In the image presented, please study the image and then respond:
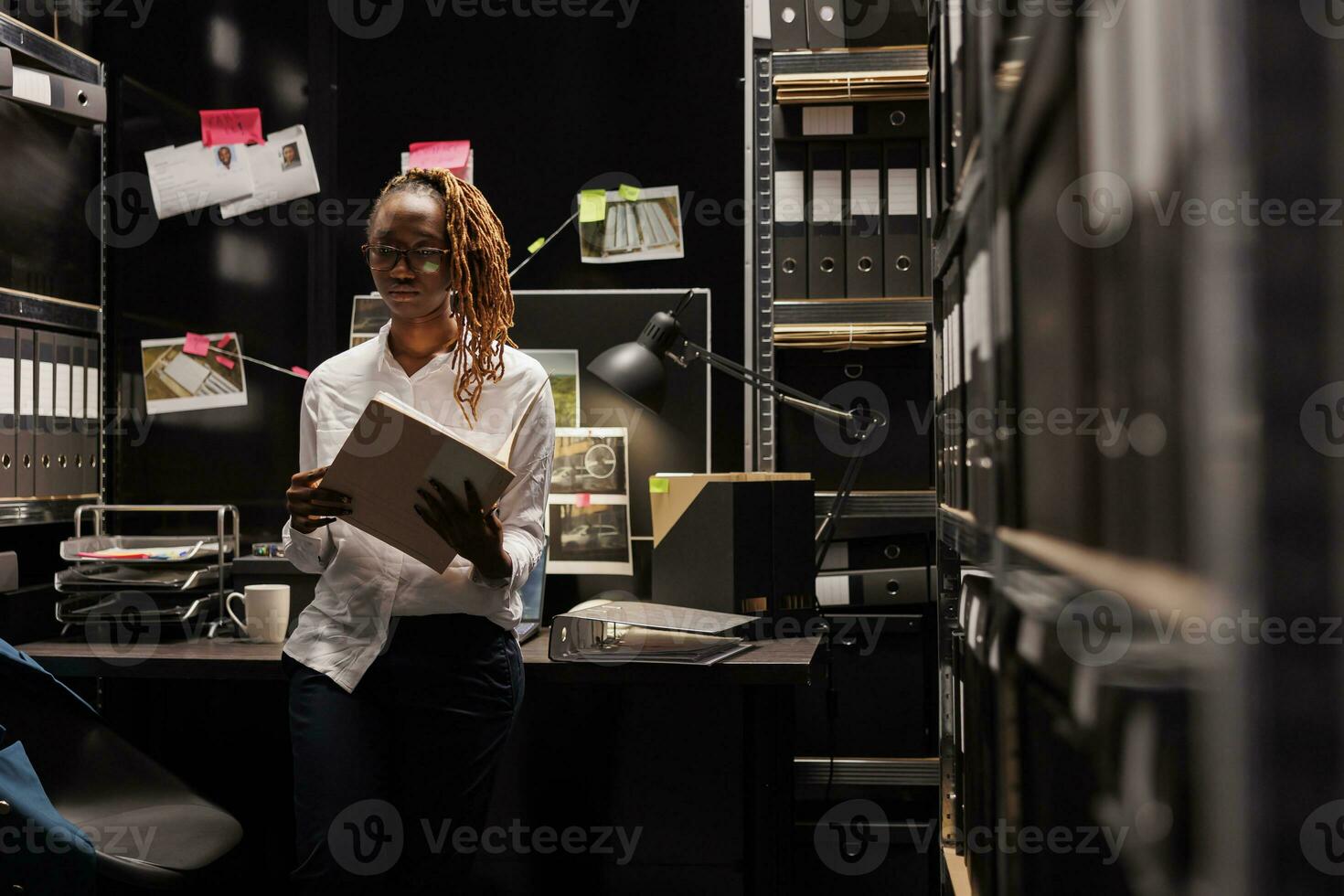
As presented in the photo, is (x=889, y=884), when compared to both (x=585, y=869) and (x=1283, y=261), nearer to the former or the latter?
(x=585, y=869)

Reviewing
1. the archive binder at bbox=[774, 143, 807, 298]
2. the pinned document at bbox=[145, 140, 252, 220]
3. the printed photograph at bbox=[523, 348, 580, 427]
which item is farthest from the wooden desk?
the pinned document at bbox=[145, 140, 252, 220]

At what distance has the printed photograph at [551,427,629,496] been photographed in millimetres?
2369

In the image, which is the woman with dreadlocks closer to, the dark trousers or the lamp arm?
the dark trousers

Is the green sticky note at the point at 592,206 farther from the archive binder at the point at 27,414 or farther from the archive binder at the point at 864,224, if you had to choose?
the archive binder at the point at 27,414

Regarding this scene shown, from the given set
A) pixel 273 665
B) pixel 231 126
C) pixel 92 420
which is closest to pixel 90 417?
pixel 92 420

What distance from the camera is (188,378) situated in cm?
247

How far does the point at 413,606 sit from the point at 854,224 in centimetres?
130

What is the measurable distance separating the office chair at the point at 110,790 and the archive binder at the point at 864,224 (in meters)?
1.54

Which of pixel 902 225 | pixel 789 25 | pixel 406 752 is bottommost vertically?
pixel 406 752

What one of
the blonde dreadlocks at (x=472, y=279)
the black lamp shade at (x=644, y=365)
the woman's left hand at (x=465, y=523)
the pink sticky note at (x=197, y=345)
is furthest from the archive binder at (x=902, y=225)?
the pink sticky note at (x=197, y=345)

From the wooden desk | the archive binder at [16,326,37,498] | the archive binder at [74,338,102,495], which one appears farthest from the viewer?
the archive binder at [74,338,102,495]

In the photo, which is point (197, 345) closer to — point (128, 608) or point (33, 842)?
point (128, 608)

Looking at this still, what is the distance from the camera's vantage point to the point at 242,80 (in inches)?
97.3

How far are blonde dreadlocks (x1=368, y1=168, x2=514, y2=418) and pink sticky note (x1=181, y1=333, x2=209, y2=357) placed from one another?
1.09 m
